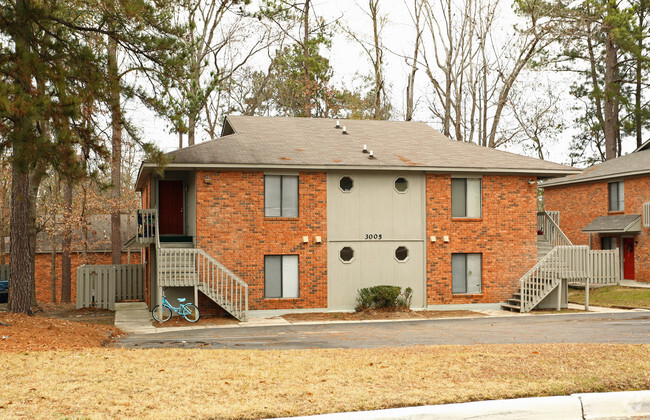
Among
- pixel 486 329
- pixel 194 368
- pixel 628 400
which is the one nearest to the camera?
pixel 628 400

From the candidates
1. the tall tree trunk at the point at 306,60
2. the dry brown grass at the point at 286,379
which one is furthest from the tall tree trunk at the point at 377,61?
the dry brown grass at the point at 286,379

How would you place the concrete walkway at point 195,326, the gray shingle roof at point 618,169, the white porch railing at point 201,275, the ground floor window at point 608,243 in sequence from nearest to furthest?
the concrete walkway at point 195,326 → the white porch railing at point 201,275 → the gray shingle roof at point 618,169 → the ground floor window at point 608,243

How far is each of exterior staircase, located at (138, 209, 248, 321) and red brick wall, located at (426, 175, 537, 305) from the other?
6.40 metres

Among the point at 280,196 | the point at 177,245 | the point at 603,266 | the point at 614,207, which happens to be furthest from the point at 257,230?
the point at 614,207

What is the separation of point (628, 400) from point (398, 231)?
14.5 m

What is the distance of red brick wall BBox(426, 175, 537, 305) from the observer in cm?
2206

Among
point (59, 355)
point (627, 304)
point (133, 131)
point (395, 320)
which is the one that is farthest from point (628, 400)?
point (627, 304)

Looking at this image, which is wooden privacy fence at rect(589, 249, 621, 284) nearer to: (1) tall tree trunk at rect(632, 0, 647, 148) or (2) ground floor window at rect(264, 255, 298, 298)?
(2) ground floor window at rect(264, 255, 298, 298)

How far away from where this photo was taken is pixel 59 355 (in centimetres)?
1009

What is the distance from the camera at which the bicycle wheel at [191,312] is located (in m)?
18.6

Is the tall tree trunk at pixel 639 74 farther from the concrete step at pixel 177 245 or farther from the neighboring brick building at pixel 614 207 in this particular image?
the concrete step at pixel 177 245

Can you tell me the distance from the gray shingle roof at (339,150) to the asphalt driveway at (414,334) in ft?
17.1

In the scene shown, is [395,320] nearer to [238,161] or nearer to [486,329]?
[486,329]

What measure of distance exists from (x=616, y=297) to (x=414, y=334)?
13560 mm
